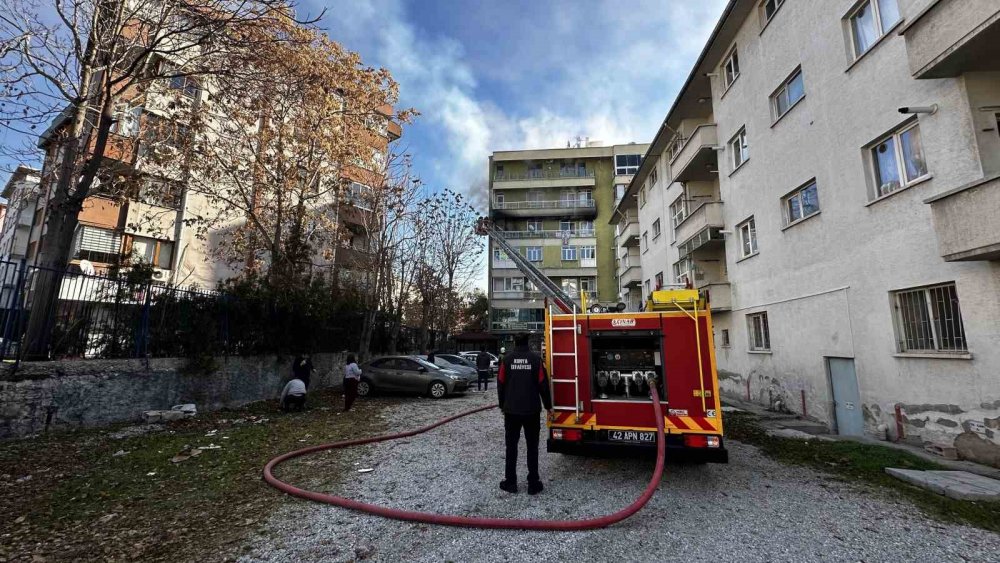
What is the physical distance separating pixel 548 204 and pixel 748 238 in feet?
95.3

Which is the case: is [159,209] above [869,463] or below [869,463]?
above

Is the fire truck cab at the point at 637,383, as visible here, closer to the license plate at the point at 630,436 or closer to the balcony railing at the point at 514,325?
the license plate at the point at 630,436

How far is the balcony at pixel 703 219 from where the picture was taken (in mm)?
15719

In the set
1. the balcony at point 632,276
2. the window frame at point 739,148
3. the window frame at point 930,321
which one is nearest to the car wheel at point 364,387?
the window frame at point 930,321

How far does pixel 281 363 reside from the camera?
14.0 meters

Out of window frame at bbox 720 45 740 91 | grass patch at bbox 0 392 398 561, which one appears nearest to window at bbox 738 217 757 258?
window frame at bbox 720 45 740 91

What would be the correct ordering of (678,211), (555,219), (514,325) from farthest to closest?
(555,219)
(514,325)
(678,211)

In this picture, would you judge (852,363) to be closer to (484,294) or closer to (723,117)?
(723,117)

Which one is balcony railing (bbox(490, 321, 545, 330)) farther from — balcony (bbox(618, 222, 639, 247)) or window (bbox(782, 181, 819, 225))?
window (bbox(782, 181, 819, 225))

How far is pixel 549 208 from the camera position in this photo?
139 ft

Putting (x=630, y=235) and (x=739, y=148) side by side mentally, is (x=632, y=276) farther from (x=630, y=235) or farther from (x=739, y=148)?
(x=739, y=148)

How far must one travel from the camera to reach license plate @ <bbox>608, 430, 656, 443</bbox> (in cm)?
562

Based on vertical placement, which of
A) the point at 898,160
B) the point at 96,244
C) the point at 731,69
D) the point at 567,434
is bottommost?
the point at 567,434

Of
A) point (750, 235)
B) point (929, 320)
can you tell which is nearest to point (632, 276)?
point (750, 235)
